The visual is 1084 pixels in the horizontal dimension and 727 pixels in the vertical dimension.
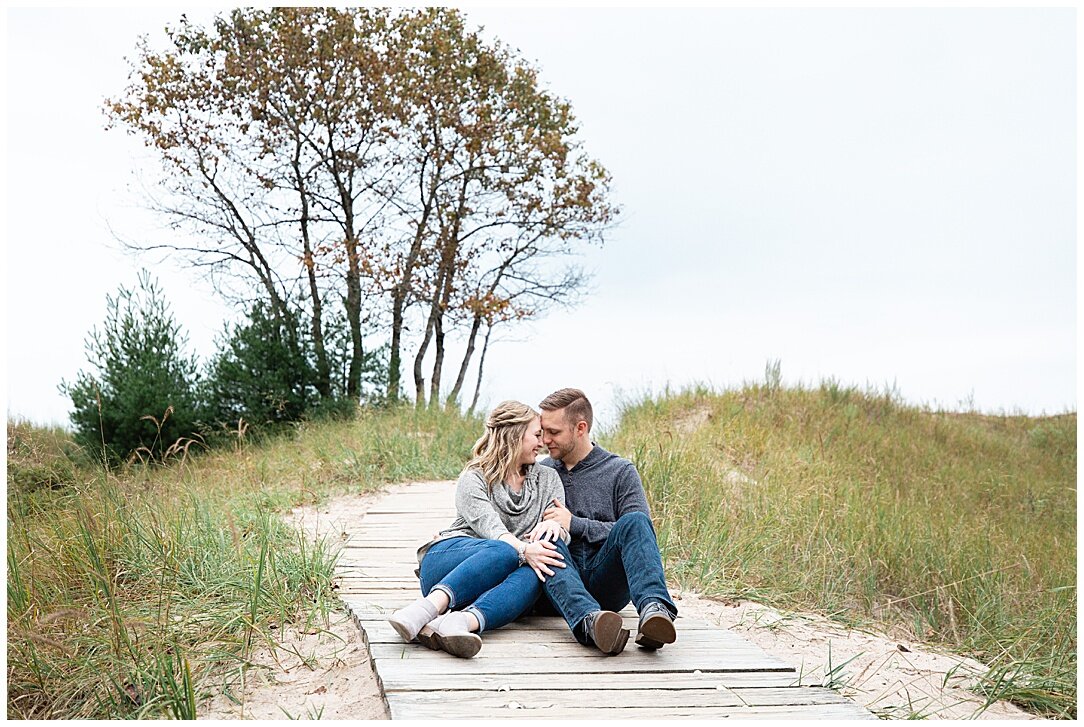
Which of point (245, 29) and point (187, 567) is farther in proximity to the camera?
point (245, 29)

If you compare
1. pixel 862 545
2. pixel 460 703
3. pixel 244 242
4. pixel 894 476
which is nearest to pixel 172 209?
pixel 244 242

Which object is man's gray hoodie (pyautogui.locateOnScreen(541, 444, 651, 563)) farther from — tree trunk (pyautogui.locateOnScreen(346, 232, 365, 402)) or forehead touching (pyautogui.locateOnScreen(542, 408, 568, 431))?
tree trunk (pyautogui.locateOnScreen(346, 232, 365, 402))

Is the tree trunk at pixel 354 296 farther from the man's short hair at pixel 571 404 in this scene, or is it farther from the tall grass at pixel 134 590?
the man's short hair at pixel 571 404

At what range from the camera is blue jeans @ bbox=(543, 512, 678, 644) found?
155 inches

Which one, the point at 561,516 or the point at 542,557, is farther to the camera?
the point at 561,516

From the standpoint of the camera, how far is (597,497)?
4.56 meters

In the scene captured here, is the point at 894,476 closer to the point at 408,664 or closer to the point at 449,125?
the point at 408,664

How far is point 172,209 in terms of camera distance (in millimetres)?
17031

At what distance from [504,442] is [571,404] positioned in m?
0.37

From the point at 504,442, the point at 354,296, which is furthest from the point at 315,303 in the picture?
the point at 504,442

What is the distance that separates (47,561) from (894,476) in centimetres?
899

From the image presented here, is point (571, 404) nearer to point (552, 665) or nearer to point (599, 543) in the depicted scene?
point (599, 543)

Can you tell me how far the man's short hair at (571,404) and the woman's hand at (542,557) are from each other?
0.66 m

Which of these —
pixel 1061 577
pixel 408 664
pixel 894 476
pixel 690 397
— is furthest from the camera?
pixel 690 397
